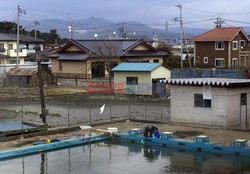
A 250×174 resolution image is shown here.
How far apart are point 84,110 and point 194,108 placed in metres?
9.87

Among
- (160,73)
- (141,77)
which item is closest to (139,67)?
(141,77)

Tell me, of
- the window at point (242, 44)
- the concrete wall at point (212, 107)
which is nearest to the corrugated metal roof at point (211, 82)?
the concrete wall at point (212, 107)

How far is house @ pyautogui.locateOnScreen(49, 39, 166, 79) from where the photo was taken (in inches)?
1927

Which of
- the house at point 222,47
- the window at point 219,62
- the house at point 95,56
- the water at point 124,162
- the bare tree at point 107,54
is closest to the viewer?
the water at point 124,162

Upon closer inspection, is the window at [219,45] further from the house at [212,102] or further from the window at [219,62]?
the house at [212,102]

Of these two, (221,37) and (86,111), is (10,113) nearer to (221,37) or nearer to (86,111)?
(86,111)

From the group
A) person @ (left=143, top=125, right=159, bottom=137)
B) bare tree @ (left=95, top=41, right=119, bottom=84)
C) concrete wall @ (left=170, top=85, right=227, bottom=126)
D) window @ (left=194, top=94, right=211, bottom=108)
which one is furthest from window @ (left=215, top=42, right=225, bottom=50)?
person @ (left=143, top=125, right=159, bottom=137)

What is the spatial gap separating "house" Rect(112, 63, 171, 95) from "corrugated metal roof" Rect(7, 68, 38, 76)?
11264 mm

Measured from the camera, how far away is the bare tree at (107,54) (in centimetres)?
4788

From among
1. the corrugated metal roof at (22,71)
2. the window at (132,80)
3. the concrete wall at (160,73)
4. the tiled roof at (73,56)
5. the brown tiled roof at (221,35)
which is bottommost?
the window at (132,80)

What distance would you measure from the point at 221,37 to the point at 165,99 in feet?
63.5

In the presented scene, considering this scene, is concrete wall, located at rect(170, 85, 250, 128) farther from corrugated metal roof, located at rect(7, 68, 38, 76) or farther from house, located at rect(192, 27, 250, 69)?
house, located at rect(192, 27, 250, 69)

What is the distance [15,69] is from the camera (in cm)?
4938

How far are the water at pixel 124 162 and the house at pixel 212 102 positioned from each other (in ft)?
13.5
